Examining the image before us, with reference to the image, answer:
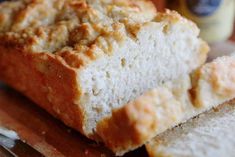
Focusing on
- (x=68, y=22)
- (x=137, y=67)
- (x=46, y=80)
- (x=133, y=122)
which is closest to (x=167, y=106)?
(x=133, y=122)

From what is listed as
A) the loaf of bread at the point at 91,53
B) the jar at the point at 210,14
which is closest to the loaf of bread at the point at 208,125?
the loaf of bread at the point at 91,53

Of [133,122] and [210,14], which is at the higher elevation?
[133,122]

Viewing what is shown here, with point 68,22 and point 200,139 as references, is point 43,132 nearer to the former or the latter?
point 68,22

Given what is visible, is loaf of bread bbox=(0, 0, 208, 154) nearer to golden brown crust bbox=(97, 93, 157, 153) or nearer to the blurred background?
golden brown crust bbox=(97, 93, 157, 153)

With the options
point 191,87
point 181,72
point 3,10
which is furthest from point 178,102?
point 3,10

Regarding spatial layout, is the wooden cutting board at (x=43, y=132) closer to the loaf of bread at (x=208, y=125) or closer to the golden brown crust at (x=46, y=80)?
the golden brown crust at (x=46, y=80)
